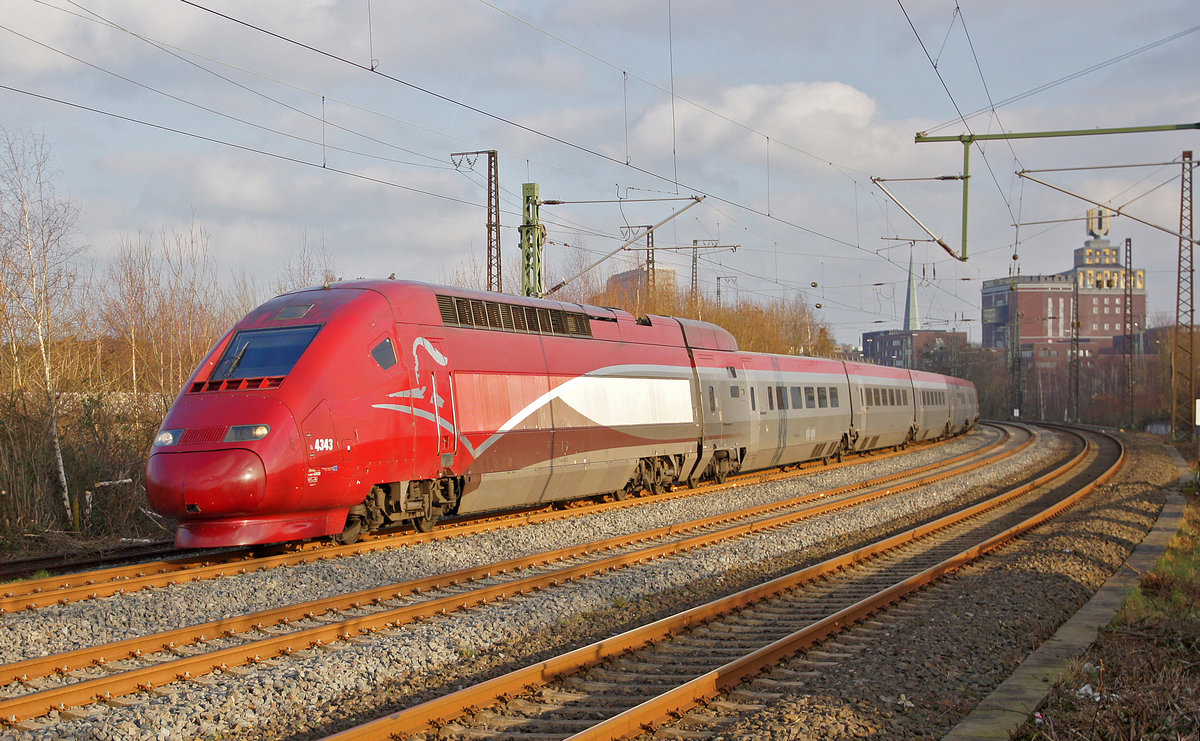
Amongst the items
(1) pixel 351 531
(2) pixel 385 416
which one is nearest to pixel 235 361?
(2) pixel 385 416

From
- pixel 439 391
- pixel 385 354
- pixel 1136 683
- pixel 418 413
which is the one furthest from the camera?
pixel 439 391

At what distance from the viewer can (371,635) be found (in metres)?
8.45

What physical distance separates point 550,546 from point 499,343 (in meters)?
3.29

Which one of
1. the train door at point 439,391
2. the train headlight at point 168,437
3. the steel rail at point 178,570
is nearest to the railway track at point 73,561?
the steel rail at point 178,570

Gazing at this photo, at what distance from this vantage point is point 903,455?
33.7 m

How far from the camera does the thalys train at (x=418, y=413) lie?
432 inches

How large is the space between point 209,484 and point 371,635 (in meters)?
3.30

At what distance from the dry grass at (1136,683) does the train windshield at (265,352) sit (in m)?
8.92

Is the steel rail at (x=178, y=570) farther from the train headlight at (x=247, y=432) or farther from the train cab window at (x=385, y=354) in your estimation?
the train cab window at (x=385, y=354)

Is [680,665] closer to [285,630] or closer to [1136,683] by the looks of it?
[1136,683]

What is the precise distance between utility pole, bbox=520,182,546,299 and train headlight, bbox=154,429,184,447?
14031 mm

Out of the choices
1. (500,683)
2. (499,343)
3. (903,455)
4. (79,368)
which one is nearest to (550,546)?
(499,343)

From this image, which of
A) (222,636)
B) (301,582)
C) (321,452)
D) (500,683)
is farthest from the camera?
(321,452)

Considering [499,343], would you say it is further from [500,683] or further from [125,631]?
[500,683]
